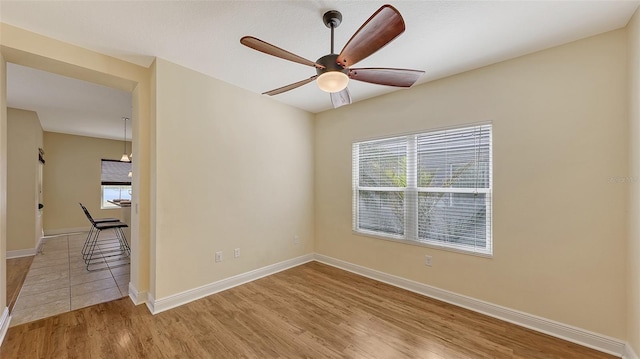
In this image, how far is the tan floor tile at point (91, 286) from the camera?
9.66 feet

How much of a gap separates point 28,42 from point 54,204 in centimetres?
618

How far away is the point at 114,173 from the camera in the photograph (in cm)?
734

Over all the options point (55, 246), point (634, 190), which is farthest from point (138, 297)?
point (634, 190)

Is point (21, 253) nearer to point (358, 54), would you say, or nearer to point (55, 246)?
point (55, 246)

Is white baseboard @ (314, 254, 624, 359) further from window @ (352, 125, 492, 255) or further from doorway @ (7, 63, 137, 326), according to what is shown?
doorway @ (7, 63, 137, 326)

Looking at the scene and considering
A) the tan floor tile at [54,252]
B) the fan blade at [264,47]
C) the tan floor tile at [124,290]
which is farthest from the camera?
the tan floor tile at [54,252]

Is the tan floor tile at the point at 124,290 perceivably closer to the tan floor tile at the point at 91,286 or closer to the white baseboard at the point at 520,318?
the tan floor tile at the point at 91,286

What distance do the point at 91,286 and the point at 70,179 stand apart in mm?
5124

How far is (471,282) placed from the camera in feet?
8.77

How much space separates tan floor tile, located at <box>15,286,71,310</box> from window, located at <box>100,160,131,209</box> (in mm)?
5092

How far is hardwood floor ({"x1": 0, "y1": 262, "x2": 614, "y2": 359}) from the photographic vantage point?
198cm

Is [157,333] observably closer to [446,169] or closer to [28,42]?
[28,42]

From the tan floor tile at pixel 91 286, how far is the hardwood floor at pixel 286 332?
1.77 ft

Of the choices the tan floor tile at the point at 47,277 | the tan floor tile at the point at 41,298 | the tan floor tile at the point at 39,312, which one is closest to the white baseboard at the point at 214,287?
the tan floor tile at the point at 39,312
